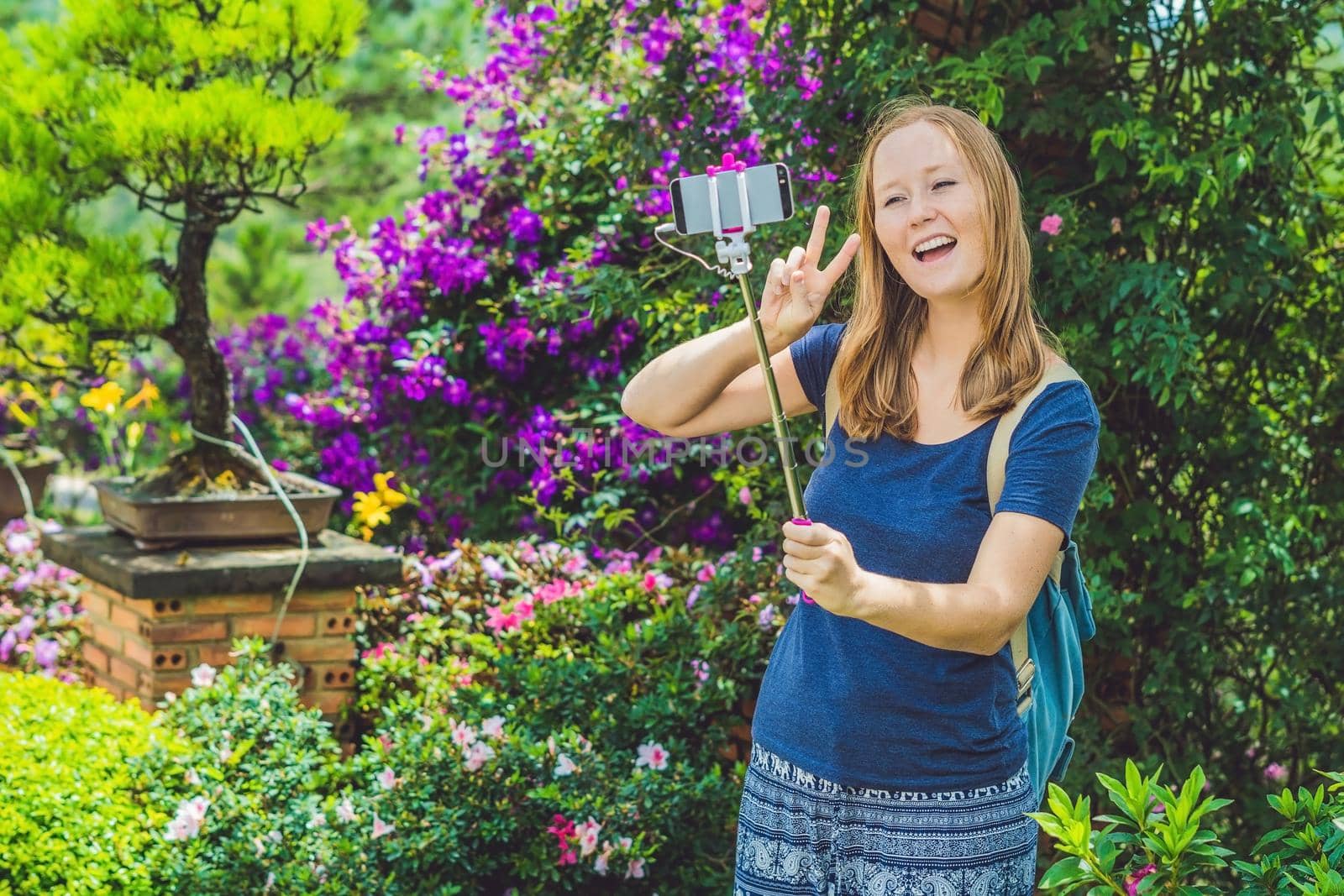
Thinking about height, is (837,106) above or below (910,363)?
above

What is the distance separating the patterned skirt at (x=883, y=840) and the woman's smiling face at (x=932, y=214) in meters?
0.58

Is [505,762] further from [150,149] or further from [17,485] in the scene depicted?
[17,485]

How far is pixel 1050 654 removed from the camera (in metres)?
1.62

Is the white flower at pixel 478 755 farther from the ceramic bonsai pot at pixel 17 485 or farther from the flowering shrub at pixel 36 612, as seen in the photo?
the ceramic bonsai pot at pixel 17 485

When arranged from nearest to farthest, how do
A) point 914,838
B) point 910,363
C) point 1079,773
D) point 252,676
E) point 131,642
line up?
point 914,838
point 910,363
point 1079,773
point 252,676
point 131,642

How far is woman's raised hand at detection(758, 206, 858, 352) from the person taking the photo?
4.99 feet

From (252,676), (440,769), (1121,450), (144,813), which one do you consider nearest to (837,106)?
(1121,450)

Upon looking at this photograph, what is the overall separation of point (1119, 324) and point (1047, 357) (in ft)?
3.48

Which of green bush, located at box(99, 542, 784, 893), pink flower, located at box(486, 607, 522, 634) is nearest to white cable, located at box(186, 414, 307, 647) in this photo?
green bush, located at box(99, 542, 784, 893)

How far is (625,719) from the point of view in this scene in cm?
281

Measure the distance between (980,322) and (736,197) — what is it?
16.3 inches

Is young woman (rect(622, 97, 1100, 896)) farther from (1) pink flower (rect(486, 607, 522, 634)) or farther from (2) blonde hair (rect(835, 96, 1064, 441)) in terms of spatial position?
(1) pink flower (rect(486, 607, 522, 634))

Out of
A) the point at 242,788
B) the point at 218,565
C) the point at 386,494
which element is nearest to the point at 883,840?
the point at 242,788

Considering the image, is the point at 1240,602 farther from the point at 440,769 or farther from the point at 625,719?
the point at 440,769
